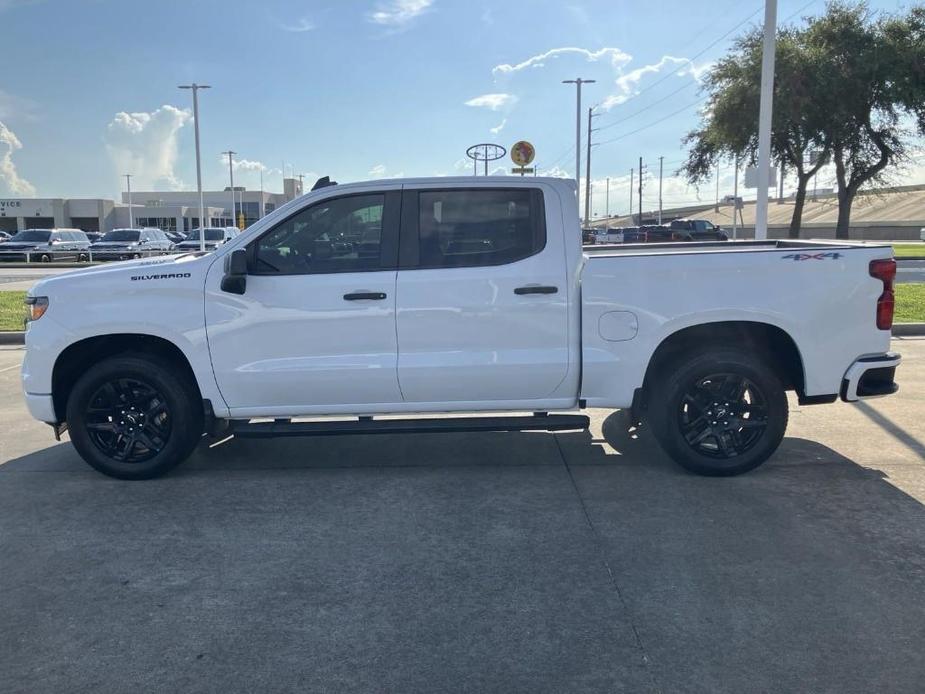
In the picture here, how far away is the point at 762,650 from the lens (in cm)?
340

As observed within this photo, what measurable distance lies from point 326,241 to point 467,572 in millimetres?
2526

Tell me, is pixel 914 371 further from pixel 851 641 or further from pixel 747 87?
pixel 747 87

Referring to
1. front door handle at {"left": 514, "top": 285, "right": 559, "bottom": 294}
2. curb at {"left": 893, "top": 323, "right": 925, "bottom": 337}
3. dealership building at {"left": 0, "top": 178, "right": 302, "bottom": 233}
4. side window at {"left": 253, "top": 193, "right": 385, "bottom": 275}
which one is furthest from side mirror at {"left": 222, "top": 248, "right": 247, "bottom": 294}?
dealership building at {"left": 0, "top": 178, "right": 302, "bottom": 233}

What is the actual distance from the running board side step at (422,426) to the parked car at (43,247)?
116ft

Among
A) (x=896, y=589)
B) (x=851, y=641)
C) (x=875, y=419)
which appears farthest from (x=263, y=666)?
(x=875, y=419)

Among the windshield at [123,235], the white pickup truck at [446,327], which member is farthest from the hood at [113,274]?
the windshield at [123,235]

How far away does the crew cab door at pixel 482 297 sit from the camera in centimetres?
539

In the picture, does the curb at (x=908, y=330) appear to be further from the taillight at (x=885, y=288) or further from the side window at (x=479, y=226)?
the side window at (x=479, y=226)

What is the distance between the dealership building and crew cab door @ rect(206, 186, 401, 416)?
A: 7255cm

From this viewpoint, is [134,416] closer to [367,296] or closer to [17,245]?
[367,296]

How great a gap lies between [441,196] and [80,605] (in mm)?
3345

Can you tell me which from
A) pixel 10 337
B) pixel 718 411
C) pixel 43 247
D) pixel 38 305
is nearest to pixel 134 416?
pixel 38 305

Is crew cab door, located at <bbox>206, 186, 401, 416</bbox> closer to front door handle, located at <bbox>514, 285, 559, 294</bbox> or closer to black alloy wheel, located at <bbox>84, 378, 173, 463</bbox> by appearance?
black alloy wheel, located at <bbox>84, 378, 173, 463</bbox>

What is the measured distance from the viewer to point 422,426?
18.1 ft
